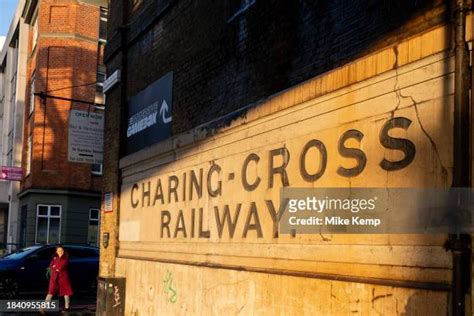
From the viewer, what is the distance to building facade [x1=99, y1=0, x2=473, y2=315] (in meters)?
4.92

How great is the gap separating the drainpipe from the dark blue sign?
21.1 ft

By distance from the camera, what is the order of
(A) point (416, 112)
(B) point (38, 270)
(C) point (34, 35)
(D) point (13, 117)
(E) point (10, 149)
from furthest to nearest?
(D) point (13, 117), (E) point (10, 149), (C) point (34, 35), (B) point (38, 270), (A) point (416, 112)

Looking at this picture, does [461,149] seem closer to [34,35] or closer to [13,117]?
[34,35]

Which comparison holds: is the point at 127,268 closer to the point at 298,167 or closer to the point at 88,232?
the point at 298,167

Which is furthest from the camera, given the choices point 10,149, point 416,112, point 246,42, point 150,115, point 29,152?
point 10,149

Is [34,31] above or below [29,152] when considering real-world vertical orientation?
above

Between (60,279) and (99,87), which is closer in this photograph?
(60,279)

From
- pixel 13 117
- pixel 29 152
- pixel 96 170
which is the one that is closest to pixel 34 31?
pixel 13 117

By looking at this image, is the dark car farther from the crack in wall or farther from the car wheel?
the crack in wall

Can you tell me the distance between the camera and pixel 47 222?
30188 millimetres

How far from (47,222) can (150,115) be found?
Answer: 21.0 metres

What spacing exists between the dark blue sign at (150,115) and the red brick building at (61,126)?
18.4m

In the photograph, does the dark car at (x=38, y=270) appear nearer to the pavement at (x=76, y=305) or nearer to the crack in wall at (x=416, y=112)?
the pavement at (x=76, y=305)

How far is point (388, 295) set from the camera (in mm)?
5031
